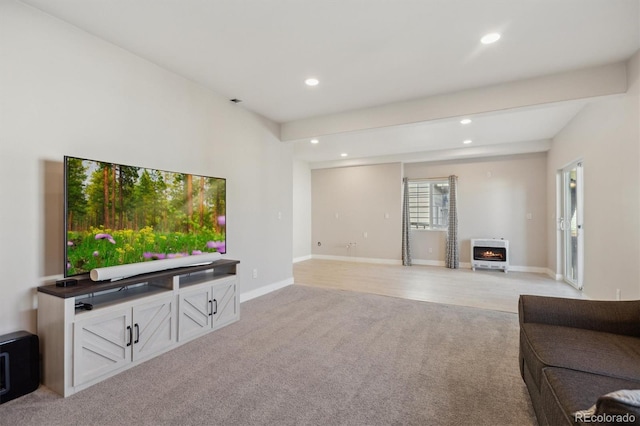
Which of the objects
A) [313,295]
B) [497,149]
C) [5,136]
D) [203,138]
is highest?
[497,149]

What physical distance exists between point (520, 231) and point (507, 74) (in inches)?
170

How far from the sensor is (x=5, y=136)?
6.82ft

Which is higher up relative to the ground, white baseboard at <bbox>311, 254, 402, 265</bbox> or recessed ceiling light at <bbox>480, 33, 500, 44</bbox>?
recessed ceiling light at <bbox>480, 33, 500, 44</bbox>

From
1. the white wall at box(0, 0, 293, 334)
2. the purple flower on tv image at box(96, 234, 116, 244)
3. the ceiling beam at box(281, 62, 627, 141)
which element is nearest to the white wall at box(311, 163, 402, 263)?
the ceiling beam at box(281, 62, 627, 141)

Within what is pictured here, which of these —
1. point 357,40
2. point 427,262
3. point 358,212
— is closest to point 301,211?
point 358,212

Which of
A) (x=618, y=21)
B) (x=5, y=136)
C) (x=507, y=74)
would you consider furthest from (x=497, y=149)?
(x=5, y=136)

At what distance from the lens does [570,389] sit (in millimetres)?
1250

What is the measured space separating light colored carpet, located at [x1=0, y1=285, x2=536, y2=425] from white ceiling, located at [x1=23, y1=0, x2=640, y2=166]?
2.67m

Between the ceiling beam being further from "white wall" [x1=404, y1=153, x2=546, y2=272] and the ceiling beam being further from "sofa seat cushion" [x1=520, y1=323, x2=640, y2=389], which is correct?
"white wall" [x1=404, y1=153, x2=546, y2=272]

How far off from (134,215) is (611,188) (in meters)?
4.85

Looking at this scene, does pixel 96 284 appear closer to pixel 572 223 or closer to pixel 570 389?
pixel 570 389

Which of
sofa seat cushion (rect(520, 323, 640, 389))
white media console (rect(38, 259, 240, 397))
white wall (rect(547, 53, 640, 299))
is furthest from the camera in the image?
white wall (rect(547, 53, 640, 299))

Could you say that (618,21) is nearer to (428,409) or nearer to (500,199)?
(428,409)

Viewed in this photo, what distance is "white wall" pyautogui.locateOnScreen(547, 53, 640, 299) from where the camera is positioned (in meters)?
2.84
